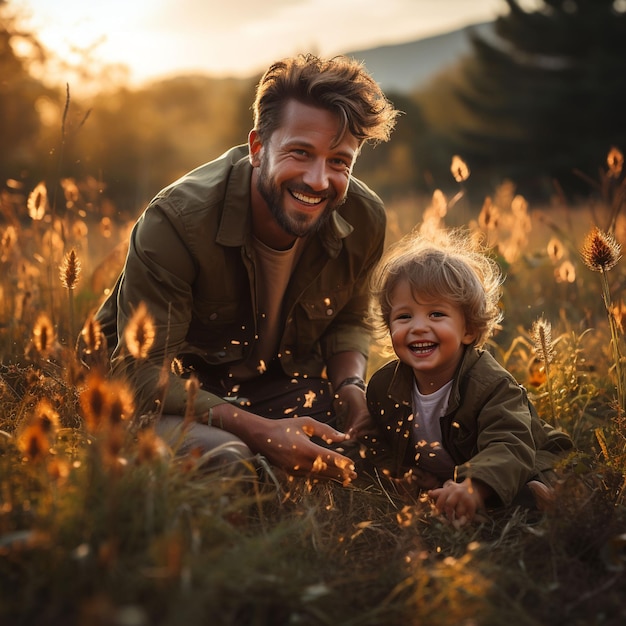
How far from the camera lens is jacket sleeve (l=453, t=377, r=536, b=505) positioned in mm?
2658

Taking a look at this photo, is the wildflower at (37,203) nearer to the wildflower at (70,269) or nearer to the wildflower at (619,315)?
the wildflower at (70,269)

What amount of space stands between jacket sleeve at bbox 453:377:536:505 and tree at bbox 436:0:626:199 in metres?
23.4

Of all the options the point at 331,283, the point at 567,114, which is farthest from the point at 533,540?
the point at 567,114

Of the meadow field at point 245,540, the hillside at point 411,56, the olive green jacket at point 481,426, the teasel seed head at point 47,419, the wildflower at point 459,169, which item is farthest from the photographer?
the hillside at point 411,56

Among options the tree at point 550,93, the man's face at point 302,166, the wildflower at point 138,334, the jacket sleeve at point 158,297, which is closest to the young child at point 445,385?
the man's face at point 302,166

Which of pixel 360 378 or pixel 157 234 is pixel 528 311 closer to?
pixel 360 378

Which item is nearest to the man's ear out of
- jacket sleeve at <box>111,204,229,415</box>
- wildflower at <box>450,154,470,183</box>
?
jacket sleeve at <box>111,204,229,415</box>

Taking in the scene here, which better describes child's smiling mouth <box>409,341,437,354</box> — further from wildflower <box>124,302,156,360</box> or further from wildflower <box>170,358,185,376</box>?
wildflower <box>124,302,156,360</box>

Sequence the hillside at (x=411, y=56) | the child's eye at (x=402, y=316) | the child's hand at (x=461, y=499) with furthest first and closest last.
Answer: the hillside at (x=411, y=56), the child's eye at (x=402, y=316), the child's hand at (x=461, y=499)

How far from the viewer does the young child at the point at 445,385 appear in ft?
9.45

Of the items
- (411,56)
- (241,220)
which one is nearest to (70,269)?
(241,220)

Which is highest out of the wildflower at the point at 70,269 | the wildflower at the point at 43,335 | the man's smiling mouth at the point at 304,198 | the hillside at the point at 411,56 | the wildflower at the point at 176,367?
the hillside at the point at 411,56

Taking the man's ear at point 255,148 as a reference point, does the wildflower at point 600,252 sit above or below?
below

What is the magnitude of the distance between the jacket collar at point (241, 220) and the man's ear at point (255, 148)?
0.05 meters
